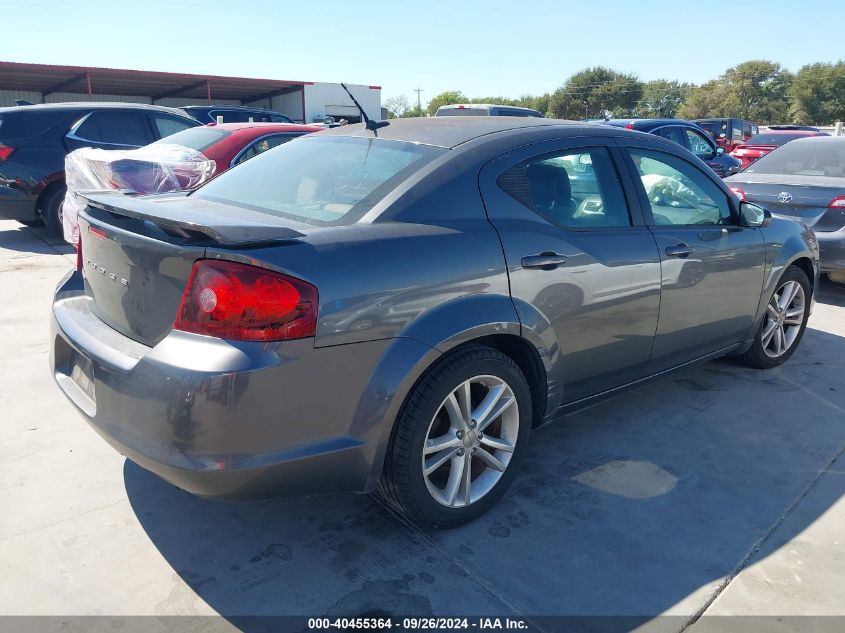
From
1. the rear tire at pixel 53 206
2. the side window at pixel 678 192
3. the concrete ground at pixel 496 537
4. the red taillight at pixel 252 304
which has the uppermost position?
the side window at pixel 678 192

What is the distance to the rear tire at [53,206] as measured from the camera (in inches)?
321

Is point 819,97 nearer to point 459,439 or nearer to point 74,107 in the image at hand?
point 74,107

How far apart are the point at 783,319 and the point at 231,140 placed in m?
5.36

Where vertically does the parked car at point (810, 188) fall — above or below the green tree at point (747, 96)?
below

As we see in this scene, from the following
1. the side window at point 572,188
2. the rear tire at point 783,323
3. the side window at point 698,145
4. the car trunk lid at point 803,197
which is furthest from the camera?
the side window at point 698,145

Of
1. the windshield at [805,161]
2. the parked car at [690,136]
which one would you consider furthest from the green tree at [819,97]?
the windshield at [805,161]

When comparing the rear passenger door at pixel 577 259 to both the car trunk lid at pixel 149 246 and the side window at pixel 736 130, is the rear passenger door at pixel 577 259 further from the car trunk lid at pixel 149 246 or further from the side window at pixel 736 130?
the side window at pixel 736 130

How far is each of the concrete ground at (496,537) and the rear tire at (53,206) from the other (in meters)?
5.20

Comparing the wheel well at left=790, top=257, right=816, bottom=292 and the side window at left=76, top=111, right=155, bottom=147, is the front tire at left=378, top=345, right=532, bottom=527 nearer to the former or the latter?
the wheel well at left=790, top=257, right=816, bottom=292

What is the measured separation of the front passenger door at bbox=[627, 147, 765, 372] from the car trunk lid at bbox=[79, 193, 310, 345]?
6.50ft

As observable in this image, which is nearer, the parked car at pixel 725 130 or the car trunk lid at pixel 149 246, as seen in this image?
the car trunk lid at pixel 149 246

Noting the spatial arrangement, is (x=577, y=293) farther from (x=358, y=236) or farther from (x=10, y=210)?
(x=10, y=210)

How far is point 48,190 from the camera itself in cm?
815

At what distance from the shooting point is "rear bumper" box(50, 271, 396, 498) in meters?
2.08
